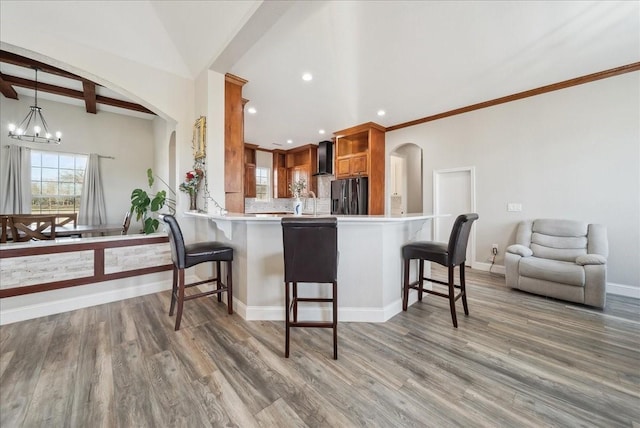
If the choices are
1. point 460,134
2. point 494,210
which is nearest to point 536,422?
point 494,210

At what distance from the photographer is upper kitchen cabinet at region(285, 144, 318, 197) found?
23.0ft

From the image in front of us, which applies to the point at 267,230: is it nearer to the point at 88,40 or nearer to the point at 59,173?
the point at 88,40

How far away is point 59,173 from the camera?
5117 mm

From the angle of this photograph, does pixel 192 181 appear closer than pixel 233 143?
Yes

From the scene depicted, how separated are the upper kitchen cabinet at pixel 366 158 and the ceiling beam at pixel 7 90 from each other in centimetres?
565

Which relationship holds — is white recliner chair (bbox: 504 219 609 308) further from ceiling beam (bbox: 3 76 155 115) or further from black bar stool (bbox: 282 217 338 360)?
ceiling beam (bbox: 3 76 155 115)

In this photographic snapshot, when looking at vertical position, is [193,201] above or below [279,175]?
below

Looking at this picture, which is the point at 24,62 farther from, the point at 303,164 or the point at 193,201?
the point at 303,164

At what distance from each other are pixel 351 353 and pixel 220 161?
2688 mm

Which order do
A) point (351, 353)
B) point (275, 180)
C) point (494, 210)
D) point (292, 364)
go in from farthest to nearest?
point (275, 180)
point (494, 210)
point (351, 353)
point (292, 364)

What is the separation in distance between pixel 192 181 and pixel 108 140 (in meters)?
4.02

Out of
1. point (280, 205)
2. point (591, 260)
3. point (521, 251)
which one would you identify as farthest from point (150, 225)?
point (591, 260)

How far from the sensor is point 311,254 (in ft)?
6.00

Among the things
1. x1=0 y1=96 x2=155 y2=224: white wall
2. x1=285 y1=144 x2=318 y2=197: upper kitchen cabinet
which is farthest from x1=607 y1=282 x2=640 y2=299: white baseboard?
x1=0 y1=96 x2=155 y2=224: white wall
